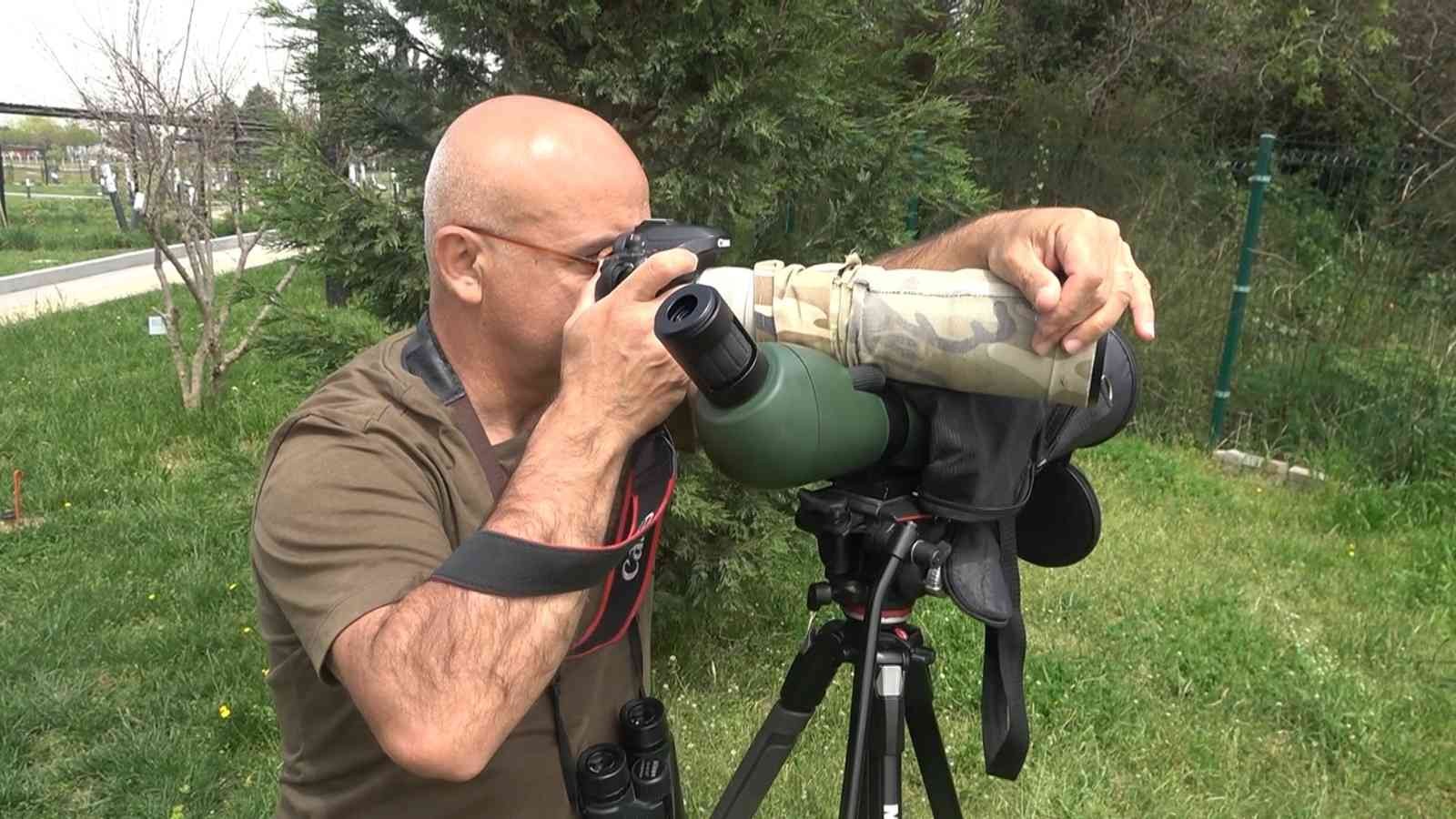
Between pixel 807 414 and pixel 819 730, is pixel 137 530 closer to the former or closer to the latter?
pixel 819 730

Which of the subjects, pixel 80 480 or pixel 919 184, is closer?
pixel 919 184

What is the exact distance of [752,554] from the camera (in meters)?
3.21

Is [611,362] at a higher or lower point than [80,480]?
higher

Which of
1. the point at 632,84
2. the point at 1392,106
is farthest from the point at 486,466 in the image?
the point at 1392,106

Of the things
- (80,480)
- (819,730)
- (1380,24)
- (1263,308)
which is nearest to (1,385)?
(80,480)

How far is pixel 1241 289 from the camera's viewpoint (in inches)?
227

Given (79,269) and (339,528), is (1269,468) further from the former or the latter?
(79,269)

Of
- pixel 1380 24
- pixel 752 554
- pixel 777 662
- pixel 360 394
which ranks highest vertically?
pixel 1380 24

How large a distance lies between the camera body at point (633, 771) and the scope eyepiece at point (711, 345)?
0.58 m

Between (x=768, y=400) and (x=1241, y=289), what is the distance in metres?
5.52

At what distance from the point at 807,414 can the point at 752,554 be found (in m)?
2.12

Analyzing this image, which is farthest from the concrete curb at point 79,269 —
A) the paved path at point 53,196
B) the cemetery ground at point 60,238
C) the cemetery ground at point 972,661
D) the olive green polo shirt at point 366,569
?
the paved path at point 53,196

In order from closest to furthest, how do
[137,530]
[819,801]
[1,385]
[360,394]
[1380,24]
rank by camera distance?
[360,394], [819,801], [137,530], [1,385], [1380,24]

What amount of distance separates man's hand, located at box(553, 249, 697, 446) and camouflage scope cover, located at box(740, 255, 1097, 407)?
175mm
